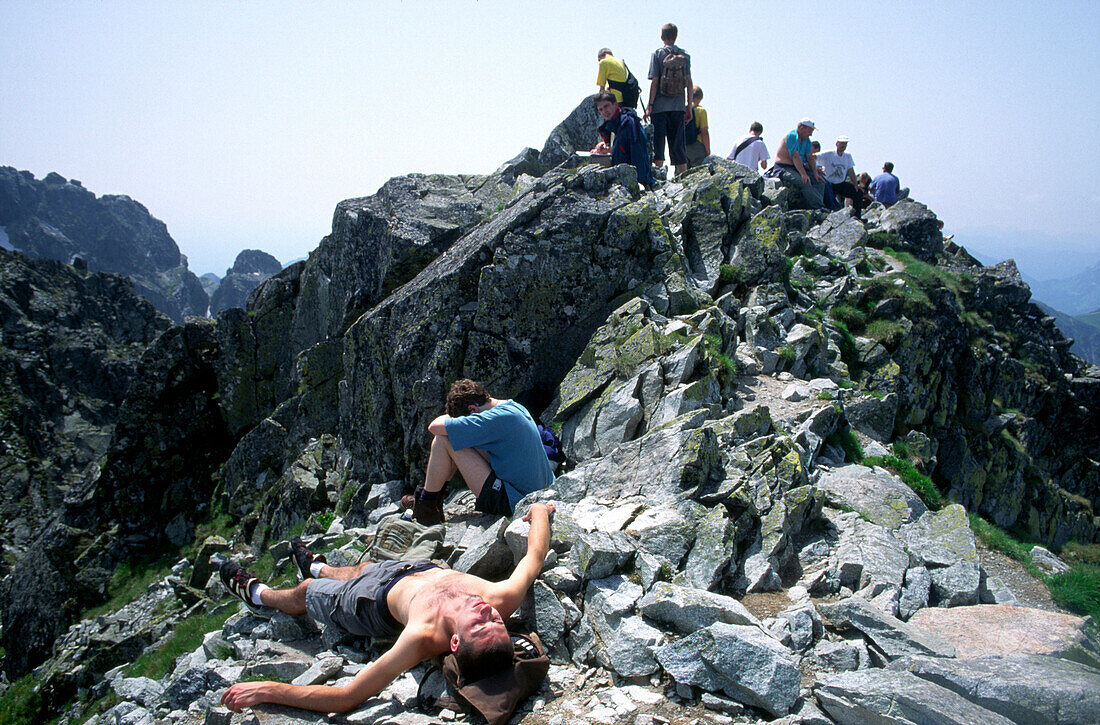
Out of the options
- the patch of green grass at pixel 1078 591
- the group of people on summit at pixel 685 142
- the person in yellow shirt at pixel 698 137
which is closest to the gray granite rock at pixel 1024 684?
the patch of green grass at pixel 1078 591

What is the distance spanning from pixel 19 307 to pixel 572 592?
91.2 metres

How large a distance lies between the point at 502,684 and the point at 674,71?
19893mm

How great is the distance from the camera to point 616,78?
20.7m

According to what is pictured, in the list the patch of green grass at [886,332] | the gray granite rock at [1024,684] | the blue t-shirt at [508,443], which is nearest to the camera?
the gray granite rock at [1024,684]

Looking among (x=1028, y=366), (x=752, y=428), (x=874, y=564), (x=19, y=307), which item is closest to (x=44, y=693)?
(x=752, y=428)

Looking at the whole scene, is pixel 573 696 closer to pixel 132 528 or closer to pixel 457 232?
pixel 457 232

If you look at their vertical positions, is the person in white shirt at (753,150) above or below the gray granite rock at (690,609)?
above

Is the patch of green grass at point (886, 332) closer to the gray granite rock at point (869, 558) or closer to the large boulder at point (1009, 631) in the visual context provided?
the gray granite rock at point (869, 558)

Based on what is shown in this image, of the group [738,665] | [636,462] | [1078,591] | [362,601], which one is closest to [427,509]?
[362,601]

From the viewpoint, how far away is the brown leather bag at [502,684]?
17.1 ft

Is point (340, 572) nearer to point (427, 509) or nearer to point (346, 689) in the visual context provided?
point (427, 509)

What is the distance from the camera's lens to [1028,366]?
1129 inches

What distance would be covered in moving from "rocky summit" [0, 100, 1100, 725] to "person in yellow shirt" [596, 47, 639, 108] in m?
3.45

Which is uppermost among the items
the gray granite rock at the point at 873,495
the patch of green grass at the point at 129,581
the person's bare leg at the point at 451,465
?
the person's bare leg at the point at 451,465
